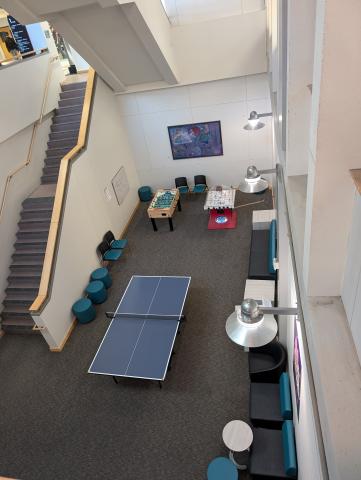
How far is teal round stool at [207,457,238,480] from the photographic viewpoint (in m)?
4.32

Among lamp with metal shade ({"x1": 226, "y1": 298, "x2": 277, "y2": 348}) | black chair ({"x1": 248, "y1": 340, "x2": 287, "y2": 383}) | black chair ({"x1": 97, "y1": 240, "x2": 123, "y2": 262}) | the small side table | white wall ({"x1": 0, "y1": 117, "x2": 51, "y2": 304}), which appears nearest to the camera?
lamp with metal shade ({"x1": 226, "y1": 298, "x2": 277, "y2": 348})

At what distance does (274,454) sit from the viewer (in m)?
4.50

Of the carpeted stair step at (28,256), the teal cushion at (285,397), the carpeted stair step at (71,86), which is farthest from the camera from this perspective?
the carpeted stair step at (71,86)

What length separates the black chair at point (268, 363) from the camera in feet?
17.2

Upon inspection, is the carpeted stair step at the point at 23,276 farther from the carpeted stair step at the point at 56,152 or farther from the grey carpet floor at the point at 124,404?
the carpeted stair step at the point at 56,152

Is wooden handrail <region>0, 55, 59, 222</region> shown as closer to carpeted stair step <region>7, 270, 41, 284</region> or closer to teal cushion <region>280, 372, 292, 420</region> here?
carpeted stair step <region>7, 270, 41, 284</region>

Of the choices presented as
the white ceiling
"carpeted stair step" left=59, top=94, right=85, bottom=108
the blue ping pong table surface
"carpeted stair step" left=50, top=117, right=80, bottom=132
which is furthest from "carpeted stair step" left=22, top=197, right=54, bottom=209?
the white ceiling

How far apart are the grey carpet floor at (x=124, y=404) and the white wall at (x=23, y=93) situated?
488 centimetres

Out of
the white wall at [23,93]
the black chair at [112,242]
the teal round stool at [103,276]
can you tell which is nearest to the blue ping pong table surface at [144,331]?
the teal round stool at [103,276]

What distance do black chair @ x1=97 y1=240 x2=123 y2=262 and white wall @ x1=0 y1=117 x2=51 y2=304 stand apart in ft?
7.07

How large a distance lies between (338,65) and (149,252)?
8.74m

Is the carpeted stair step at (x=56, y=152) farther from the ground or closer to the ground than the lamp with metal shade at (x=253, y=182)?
closer to the ground

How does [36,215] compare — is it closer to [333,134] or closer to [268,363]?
[268,363]

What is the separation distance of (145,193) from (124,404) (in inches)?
298
